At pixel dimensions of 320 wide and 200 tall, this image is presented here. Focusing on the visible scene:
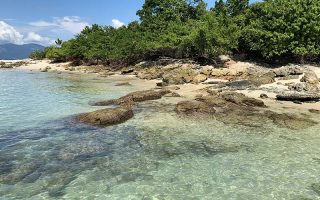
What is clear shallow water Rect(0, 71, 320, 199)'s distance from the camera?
11.3 m

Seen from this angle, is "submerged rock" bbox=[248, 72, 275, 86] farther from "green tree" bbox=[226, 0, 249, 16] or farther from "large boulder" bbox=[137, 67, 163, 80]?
"green tree" bbox=[226, 0, 249, 16]

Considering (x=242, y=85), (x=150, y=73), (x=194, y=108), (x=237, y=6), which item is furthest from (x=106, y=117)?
(x=237, y=6)

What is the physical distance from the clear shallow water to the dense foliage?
25.5 meters

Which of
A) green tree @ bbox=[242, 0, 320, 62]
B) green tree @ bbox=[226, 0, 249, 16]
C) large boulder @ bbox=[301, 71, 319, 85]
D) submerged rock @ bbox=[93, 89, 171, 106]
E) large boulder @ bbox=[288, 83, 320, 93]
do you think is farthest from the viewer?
green tree @ bbox=[226, 0, 249, 16]

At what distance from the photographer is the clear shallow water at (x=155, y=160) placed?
447 inches

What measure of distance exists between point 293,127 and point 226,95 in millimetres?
7683

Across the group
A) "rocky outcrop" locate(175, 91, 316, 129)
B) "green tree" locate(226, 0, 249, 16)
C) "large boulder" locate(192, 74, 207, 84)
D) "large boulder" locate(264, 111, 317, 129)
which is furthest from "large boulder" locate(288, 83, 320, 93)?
"green tree" locate(226, 0, 249, 16)

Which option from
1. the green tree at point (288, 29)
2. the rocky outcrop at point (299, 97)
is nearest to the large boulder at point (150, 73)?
the green tree at point (288, 29)

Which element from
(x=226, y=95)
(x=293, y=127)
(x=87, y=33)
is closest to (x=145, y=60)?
(x=87, y=33)

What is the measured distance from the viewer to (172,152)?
1497cm

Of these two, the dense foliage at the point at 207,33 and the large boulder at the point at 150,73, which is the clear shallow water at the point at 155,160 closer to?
the large boulder at the point at 150,73

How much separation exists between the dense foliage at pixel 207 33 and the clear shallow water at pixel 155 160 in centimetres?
2553

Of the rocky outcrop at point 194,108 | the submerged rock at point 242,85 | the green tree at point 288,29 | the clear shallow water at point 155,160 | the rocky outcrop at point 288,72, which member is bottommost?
the clear shallow water at point 155,160

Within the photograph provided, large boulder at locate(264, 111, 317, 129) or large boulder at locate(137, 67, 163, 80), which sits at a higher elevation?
large boulder at locate(137, 67, 163, 80)
